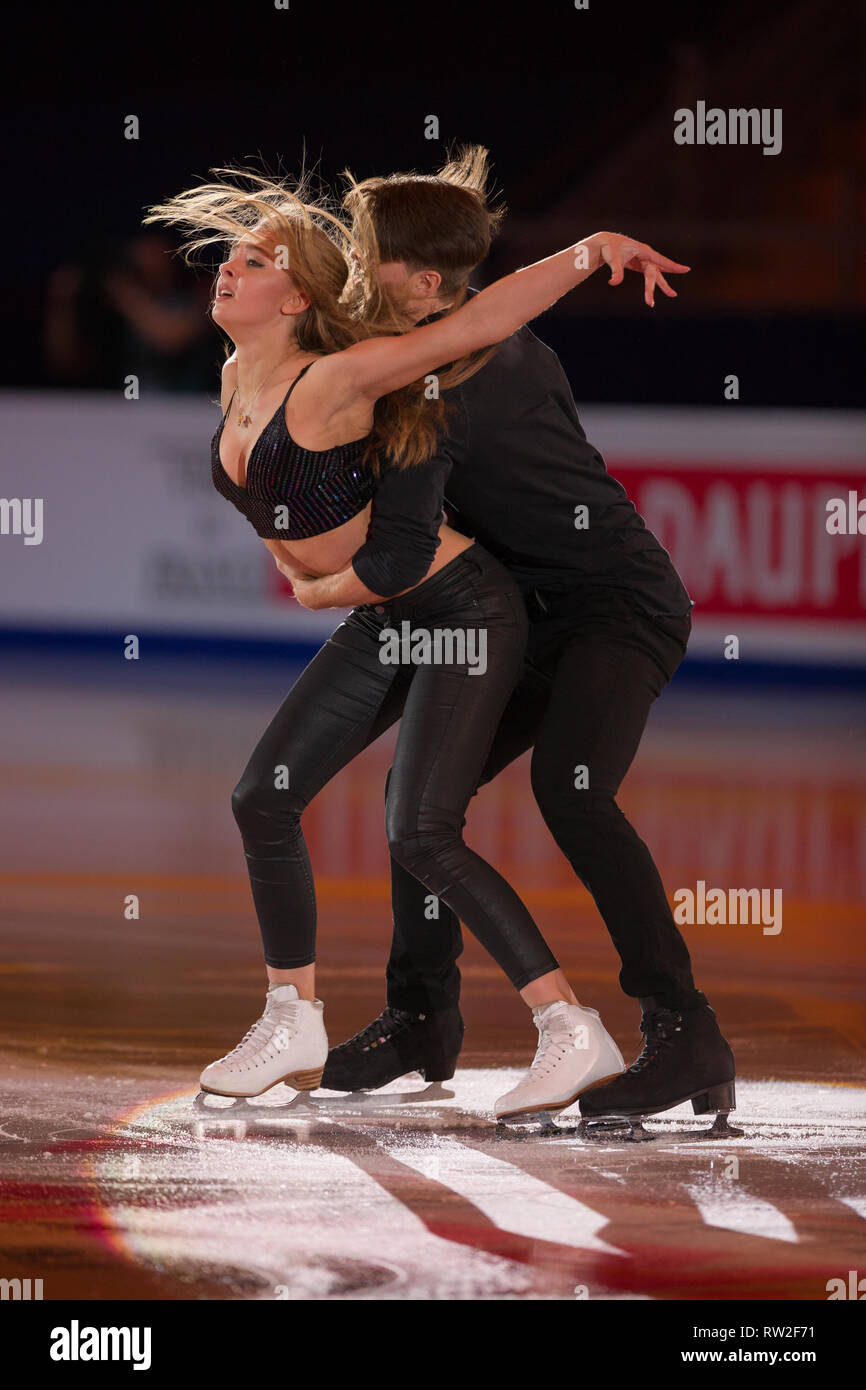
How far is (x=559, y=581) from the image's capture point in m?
3.64

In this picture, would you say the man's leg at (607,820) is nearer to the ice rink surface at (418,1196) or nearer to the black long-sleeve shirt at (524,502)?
the black long-sleeve shirt at (524,502)

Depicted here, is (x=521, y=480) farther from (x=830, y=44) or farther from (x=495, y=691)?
(x=830, y=44)

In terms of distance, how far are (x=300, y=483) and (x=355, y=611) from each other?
0.40m

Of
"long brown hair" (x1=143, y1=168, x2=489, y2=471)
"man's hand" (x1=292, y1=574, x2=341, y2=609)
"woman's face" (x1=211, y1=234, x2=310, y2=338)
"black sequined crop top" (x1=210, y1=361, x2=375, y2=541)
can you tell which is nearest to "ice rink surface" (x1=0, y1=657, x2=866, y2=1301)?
"man's hand" (x1=292, y1=574, x2=341, y2=609)

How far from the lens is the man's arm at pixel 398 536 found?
3299 millimetres

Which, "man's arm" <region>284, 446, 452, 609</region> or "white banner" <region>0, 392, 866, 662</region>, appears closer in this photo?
"man's arm" <region>284, 446, 452, 609</region>

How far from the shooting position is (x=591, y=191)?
42.9ft

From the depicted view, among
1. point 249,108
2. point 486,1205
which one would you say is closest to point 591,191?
point 249,108

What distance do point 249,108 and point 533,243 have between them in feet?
19.8

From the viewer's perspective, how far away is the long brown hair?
3.33 m

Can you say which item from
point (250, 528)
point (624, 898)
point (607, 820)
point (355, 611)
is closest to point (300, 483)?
point (355, 611)

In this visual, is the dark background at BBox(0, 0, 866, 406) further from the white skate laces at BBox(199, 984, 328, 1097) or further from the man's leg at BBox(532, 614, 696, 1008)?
the white skate laces at BBox(199, 984, 328, 1097)

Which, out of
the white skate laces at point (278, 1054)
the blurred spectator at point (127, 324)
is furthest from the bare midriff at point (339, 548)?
the blurred spectator at point (127, 324)

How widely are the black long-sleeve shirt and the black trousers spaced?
0.20 feet
